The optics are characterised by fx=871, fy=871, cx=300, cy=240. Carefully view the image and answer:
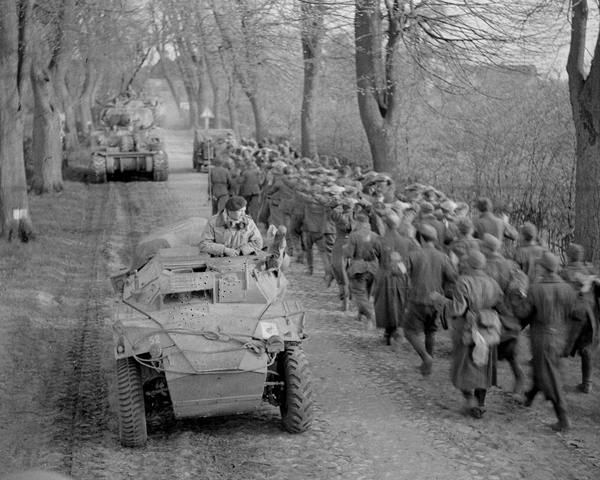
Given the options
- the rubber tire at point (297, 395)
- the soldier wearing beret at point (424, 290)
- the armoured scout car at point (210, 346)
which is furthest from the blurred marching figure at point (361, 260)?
the rubber tire at point (297, 395)

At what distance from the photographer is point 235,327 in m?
8.38

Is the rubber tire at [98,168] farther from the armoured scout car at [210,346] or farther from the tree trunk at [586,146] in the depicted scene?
the armoured scout car at [210,346]

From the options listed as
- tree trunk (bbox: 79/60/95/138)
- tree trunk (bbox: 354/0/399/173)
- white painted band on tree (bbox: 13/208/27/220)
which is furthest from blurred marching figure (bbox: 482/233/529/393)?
tree trunk (bbox: 79/60/95/138)

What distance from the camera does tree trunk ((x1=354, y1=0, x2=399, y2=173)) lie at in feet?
59.2

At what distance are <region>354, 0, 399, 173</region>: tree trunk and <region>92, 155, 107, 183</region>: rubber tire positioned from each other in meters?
12.5

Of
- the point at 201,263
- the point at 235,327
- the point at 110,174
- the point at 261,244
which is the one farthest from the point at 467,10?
the point at 110,174

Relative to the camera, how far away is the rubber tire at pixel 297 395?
8336 millimetres

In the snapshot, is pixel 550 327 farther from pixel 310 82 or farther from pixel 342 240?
pixel 310 82

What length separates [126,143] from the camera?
29016mm

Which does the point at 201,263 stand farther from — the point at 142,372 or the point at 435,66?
the point at 435,66

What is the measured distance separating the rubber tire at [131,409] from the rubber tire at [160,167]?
69.7 feet

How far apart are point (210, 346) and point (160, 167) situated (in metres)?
21.6

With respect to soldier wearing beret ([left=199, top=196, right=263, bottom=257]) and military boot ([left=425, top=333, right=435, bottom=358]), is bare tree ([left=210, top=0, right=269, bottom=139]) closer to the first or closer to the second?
soldier wearing beret ([left=199, top=196, right=263, bottom=257])

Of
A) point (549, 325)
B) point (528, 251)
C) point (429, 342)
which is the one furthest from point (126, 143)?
point (549, 325)
